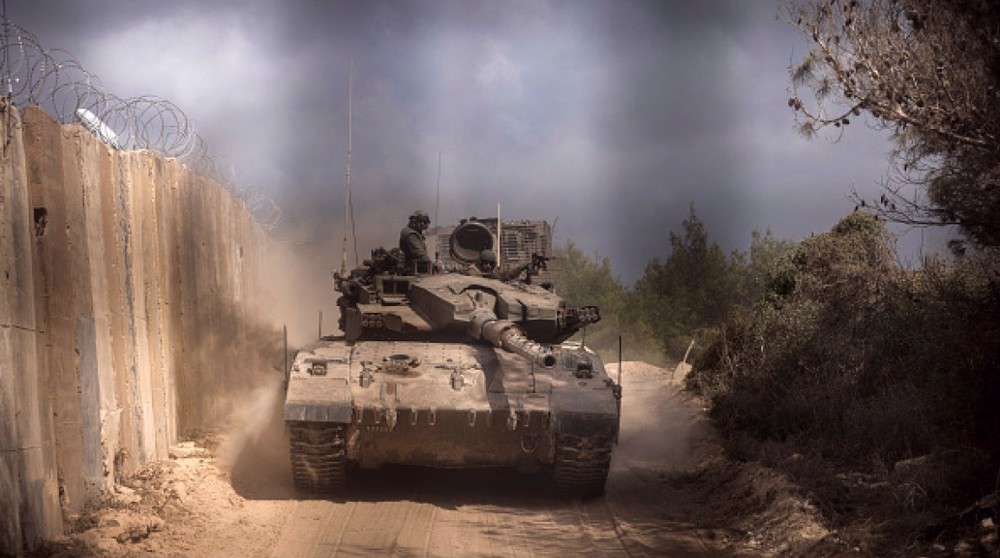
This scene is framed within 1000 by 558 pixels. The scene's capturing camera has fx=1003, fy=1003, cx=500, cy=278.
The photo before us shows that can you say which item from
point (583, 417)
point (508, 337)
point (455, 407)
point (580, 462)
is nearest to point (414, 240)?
point (508, 337)

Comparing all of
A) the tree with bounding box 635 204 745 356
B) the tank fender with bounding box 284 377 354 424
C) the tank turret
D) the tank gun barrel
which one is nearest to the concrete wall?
the tank fender with bounding box 284 377 354 424

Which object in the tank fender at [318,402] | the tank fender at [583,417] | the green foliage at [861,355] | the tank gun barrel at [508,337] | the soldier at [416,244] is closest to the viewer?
the green foliage at [861,355]

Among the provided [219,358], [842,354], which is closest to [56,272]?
[219,358]

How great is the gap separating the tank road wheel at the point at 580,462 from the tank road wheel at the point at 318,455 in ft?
7.22

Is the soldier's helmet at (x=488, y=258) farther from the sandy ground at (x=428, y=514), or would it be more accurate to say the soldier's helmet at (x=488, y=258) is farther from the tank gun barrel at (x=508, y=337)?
the sandy ground at (x=428, y=514)

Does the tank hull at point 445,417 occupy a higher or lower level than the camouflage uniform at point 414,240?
lower

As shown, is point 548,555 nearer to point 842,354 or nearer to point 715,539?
point 715,539

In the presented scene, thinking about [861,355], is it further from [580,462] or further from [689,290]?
[689,290]

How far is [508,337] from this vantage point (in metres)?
10.3

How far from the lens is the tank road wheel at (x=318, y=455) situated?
992 centimetres

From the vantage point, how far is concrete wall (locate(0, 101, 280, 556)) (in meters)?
7.35

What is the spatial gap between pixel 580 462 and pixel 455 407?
140 centimetres

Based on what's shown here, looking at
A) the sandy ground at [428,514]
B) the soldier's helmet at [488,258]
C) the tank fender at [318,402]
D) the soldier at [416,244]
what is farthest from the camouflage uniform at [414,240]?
the tank fender at [318,402]

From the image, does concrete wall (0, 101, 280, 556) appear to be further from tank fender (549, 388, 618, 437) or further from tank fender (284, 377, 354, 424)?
tank fender (549, 388, 618, 437)
